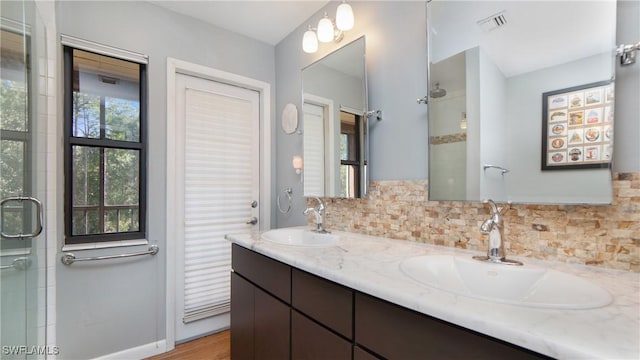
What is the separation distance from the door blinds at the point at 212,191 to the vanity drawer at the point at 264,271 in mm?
707

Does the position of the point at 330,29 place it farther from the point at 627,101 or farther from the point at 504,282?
the point at 504,282

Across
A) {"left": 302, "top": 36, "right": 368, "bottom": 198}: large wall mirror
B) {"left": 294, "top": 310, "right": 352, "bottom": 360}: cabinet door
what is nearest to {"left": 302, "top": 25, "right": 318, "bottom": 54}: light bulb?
{"left": 302, "top": 36, "right": 368, "bottom": 198}: large wall mirror

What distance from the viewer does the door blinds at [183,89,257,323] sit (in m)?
2.18

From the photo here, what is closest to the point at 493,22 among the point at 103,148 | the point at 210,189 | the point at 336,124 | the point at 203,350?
the point at 336,124

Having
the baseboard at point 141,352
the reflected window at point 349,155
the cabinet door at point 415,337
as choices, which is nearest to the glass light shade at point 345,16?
the reflected window at point 349,155

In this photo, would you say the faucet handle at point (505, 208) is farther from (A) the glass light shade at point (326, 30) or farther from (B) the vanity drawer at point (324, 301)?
(A) the glass light shade at point (326, 30)

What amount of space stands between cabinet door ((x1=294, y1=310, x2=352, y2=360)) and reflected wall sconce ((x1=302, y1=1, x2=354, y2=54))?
1.63 m

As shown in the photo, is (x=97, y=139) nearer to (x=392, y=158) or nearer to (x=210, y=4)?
(x=210, y=4)

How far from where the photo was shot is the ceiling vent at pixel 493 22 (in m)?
1.10

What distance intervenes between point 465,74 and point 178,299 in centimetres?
236

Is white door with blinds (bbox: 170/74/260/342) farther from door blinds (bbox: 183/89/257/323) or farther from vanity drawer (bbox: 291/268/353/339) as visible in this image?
vanity drawer (bbox: 291/268/353/339)

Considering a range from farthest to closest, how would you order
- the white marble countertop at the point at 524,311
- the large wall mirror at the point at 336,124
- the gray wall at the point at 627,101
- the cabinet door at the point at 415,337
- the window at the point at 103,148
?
1. the window at the point at 103,148
2. the large wall mirror at the point at 336,124
3. the gray wall at the point at 627,101
4. the cabinet door at the point at 415,337
5. the white marble countertop at the point at 524,311

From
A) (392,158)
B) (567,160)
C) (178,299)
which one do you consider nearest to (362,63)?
(392,158)

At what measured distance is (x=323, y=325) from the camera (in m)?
1.00
